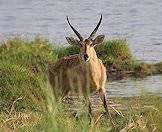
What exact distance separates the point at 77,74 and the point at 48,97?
5358 mm

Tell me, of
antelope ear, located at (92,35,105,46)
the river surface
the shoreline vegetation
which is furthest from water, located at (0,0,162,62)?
antelope ear, located at (92,35,105,46)

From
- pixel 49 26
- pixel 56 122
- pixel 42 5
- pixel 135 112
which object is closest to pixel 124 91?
pixel 135 112

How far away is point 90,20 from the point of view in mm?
26703

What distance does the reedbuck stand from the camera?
1177 centimetres

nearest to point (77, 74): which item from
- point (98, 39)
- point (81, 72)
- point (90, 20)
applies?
point (81, 72)

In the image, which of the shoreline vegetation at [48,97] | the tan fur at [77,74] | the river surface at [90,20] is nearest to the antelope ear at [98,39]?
the tan fur at [77,74]

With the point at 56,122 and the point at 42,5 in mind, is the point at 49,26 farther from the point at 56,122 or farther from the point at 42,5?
the point at 56,122

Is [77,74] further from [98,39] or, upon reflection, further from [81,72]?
[98,39]

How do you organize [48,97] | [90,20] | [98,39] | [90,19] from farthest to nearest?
[90,19], [90,20], [98,39], [48,97]

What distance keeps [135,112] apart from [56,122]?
2513mm

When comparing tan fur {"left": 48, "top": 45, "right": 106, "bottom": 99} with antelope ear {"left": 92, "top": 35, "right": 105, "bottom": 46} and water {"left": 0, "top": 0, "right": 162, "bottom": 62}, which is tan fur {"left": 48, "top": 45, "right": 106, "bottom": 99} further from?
water {"left": 0, "top": 0, "right": 162, "bottom": 62}

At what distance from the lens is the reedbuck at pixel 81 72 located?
11.8 m

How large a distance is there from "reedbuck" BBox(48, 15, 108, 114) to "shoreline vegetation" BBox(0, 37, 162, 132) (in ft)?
0.89

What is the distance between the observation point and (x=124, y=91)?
14656mm
